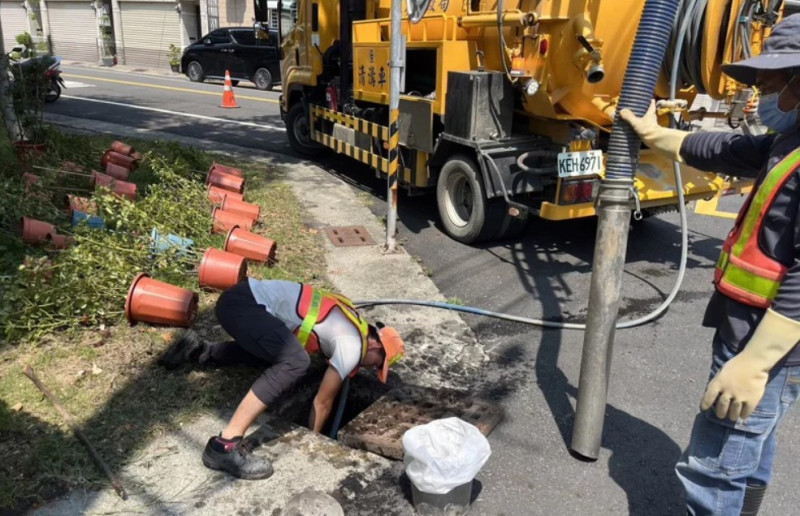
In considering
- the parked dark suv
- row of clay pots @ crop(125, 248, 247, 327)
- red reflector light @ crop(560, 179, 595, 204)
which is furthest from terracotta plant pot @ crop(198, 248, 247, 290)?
the parked dark suv

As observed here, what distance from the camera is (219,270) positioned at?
14.3 ft

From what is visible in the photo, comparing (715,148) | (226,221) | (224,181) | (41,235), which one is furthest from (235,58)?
(715,148)

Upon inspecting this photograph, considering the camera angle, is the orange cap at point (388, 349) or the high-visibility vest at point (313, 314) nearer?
the high-visibility vest at point (313, 314)

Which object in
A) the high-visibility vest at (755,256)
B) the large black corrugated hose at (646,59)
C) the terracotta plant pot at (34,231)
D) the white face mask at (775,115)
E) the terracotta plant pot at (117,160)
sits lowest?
the terracotta plant pot at (34,231)

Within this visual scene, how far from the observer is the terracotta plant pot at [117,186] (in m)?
5.59

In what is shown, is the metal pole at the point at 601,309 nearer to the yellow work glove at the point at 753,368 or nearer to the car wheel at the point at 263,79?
the yellow work glove at the point at 753,368

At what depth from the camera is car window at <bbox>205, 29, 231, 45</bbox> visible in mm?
20172

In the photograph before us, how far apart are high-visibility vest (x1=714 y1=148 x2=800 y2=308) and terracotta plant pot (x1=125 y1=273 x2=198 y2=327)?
305cm

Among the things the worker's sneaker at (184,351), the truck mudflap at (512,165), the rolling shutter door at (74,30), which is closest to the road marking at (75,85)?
the rolling shutter door at (74,30)

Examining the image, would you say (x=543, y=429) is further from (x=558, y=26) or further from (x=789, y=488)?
(x=558, y=26)

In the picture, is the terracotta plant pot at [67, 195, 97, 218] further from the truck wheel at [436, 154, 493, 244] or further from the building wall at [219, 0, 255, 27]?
the building wall at [219, 0, 255, 27]

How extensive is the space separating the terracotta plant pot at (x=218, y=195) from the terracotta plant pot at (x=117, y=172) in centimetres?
106

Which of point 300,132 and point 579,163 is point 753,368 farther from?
point 300,132

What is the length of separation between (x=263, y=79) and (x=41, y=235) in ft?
51.7
